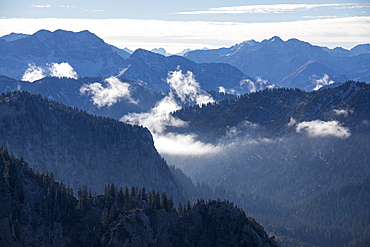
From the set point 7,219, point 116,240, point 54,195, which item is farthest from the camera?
point 54,195

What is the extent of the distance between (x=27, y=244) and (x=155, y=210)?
4526 centimetres

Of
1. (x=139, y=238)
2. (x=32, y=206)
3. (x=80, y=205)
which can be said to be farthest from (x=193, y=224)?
(x=32, y=206)

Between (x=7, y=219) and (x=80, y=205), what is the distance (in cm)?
3105

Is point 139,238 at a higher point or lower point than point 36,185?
lower

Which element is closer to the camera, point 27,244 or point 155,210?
point 27,244

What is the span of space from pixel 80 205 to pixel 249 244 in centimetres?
5779

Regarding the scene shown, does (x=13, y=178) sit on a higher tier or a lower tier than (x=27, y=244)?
higher

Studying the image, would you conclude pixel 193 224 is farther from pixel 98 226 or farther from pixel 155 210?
pixel 98 226

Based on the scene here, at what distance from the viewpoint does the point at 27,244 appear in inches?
6688

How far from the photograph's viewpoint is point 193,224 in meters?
197

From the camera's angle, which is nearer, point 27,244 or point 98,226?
point 27,244

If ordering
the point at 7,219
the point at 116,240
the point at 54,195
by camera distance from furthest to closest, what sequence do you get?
A: the point at 54,195
the point at 116,240
the point at 7,219

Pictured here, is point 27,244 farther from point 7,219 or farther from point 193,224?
point 193,224

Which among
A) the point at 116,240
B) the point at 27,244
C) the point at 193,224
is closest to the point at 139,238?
the point at 116,240
